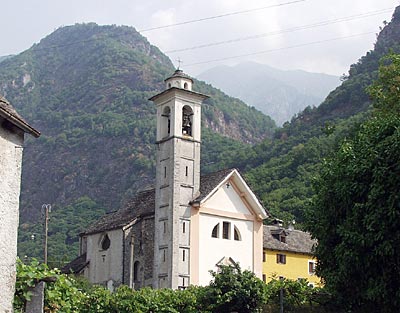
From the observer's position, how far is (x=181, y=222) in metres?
48.6

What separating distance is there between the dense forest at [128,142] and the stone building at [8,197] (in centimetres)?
5859

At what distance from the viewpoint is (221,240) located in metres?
50.4

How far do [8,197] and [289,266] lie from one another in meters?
45.0

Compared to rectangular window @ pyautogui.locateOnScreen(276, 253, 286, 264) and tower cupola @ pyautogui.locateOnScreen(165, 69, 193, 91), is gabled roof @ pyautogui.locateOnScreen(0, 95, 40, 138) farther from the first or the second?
rectangular window @ pyautogui.locateOnScreen(276, 253, 286, 264)

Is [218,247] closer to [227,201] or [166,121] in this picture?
[227,201]

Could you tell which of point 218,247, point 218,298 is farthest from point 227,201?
point 218,298

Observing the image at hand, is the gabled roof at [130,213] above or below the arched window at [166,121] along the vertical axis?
below

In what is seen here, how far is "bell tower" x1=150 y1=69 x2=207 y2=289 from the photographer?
48.0 m

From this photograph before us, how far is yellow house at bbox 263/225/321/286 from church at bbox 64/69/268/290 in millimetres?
5100

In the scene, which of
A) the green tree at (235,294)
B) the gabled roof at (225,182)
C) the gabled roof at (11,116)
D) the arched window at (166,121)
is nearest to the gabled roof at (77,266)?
the gabled roof at (225,182)

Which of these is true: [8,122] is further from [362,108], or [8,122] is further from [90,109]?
[90,109]

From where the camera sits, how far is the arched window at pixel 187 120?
5172 centimetres

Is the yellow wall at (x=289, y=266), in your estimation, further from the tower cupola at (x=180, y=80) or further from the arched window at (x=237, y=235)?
the tower cupola at (x=180, y=80)

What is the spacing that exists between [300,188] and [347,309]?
58.1 metres
